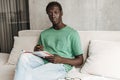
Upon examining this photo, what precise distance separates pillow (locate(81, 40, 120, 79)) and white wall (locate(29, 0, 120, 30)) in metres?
0.49

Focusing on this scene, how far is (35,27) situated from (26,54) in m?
1.01

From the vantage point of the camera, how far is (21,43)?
8.12 feet

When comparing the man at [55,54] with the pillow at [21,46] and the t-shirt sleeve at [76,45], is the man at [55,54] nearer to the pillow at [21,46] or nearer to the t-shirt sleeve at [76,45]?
the t-shirt sleeve at [76,45]

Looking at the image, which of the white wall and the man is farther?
the white wall

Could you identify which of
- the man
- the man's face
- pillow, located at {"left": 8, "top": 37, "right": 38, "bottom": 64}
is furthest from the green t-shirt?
pillow, located at {"left": 8, "top": 37, "right": 38, "bottom": 64}

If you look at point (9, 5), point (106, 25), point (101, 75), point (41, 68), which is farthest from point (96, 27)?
point (9, 5)

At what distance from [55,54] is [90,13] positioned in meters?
0.82

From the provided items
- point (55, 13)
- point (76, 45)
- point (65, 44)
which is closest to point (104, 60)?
point (76, 45)

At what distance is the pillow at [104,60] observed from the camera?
192cm

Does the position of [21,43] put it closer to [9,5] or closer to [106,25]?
[9,5]

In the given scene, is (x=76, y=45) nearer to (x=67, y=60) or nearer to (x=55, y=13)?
(x=67, y=60)

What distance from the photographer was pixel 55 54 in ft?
6.79

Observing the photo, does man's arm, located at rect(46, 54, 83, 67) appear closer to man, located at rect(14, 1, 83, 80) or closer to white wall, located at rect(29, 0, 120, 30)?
man, located at rect(14, 1, 83, 80)

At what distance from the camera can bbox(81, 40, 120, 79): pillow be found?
75.7 inches
